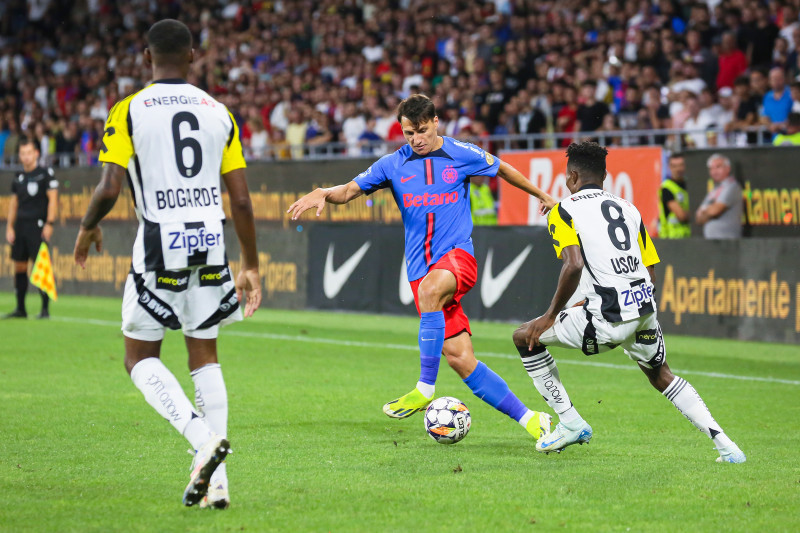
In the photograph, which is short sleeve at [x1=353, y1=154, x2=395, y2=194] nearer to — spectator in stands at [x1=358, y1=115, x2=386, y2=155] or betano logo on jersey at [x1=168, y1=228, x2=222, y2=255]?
betano logo on jersey at [x1=168, y1=228, x2=222, y2=255]

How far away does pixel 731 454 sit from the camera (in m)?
6.54

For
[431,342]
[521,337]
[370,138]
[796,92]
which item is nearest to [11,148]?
[370,138]

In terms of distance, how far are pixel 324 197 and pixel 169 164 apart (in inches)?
83.8

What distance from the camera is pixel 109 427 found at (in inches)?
306

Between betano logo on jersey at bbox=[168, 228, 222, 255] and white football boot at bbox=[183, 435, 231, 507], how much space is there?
89 centimetres

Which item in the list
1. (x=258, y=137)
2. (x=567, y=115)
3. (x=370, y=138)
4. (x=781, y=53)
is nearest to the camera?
(x=781, y=53)

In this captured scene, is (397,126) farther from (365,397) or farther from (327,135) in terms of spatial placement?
(365,397)

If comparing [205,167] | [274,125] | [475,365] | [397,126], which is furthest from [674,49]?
[205,167]

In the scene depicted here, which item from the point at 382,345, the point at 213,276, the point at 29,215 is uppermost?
the point at 213,276

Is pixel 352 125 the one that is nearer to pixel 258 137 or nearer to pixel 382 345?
pixel 258 137

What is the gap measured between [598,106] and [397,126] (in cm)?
417

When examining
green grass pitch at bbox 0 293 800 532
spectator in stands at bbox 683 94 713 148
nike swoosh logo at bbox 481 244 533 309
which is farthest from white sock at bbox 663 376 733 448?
spectator in stands at bbox 683 94 713 148

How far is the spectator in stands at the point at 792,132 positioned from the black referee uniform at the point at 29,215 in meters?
10.3

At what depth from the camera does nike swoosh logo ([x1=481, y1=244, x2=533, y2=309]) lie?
50.3ft
